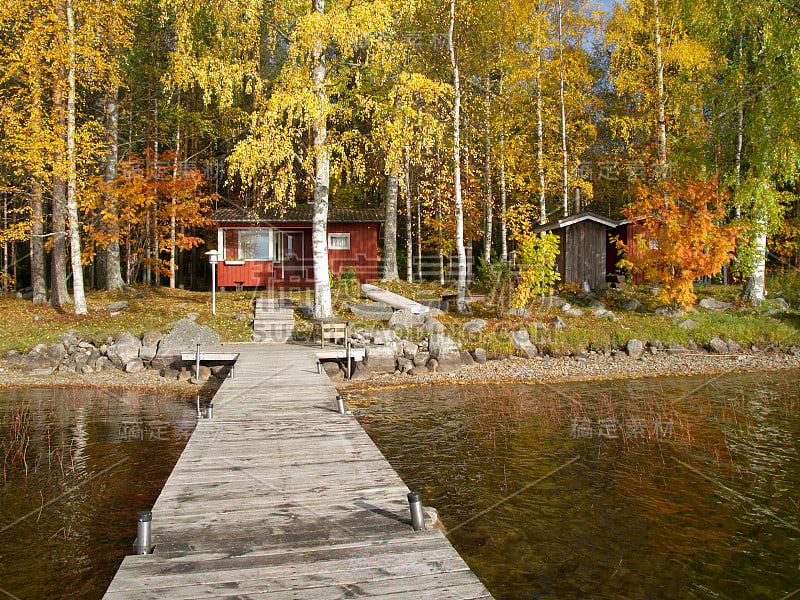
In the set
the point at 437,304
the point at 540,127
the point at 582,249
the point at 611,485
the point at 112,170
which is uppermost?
the point at 540,127

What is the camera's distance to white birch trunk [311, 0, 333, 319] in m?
15.6

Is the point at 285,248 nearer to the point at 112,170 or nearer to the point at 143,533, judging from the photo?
the point at 112,170

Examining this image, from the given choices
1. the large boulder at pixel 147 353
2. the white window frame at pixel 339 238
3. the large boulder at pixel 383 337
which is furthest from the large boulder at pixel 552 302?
the large boulder at pixel 147 353

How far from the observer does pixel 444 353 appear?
15.0 metres

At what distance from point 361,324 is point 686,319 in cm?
937

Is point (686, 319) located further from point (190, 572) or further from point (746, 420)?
point (190, 572)

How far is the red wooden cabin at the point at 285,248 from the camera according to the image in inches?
1012

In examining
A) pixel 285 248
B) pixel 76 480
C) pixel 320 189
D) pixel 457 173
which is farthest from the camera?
pixel 285 248

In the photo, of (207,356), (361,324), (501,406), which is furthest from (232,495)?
(361,324)

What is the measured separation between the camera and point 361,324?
16547 millimetres

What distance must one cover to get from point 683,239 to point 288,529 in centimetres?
1572

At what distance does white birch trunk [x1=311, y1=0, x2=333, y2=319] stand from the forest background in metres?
0.06

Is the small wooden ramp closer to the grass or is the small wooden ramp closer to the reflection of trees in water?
the grass

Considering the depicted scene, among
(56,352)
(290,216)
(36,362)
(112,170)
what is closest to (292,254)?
(290,216)
